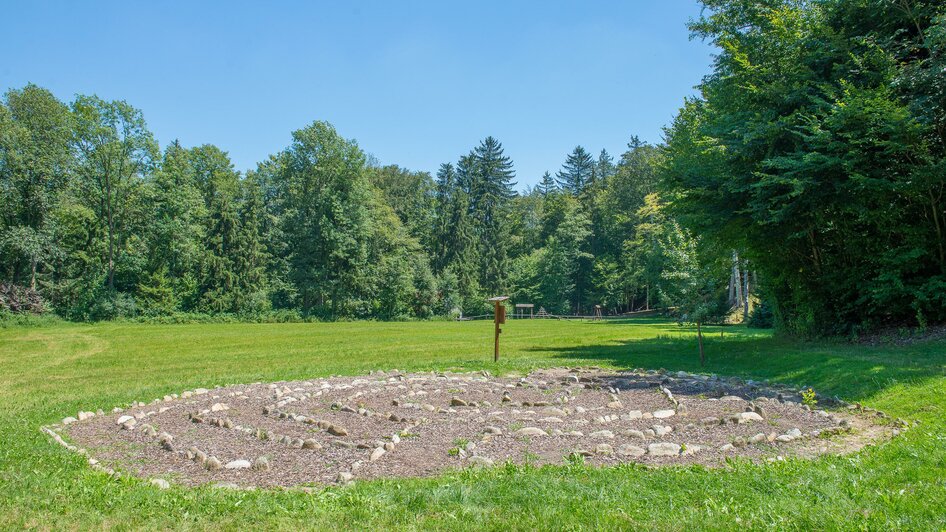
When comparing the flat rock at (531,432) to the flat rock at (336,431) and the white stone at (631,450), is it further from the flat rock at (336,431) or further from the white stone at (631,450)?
the flat rock at (336,431)

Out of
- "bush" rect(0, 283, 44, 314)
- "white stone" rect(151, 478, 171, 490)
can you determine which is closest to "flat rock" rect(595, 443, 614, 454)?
"white stone" rect(151, 478, 171, 490)

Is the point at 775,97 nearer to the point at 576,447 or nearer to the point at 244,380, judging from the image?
the point at 576,447

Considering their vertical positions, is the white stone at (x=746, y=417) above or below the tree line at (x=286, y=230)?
below

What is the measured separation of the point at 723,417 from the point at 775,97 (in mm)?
11022

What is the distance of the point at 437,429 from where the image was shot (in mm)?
6797

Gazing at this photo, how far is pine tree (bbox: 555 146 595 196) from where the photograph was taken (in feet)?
273

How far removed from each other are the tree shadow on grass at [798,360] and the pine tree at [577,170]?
214ft

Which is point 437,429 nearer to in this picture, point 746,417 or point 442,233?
point 746,417

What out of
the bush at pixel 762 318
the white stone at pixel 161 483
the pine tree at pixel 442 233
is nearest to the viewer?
the white stone at pixel 161 483

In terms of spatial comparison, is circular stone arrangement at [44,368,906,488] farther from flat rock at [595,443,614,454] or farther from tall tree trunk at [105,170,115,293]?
tall tree trunk at [105,170,115,293]

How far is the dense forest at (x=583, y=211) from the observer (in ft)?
45.1

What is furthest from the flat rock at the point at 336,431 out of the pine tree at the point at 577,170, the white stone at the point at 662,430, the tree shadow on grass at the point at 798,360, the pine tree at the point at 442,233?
the pine tree at the point at 577,170

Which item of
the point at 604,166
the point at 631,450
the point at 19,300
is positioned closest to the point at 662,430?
the point at 631,450

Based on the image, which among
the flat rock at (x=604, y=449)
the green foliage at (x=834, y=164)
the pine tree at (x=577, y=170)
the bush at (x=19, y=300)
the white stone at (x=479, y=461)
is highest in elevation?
the pine tree at (x=577, y=170)
